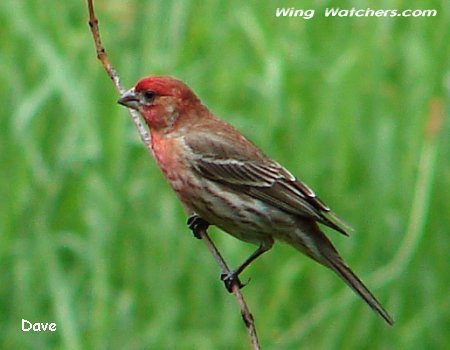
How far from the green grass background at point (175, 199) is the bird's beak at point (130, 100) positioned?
2.24 feet

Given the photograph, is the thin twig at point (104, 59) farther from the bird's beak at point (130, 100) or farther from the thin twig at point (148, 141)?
the bird's beak at point (130, 100)

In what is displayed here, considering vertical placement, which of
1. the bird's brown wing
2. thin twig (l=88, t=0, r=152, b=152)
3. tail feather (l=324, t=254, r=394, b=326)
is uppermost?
thin twig (l=88, t=0, r=152, b=152)

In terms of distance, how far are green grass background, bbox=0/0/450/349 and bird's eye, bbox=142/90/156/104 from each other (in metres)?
0.66

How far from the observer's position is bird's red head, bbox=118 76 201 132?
6.39 metres

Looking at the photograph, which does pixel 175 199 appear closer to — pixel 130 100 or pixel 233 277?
pixel 130 100

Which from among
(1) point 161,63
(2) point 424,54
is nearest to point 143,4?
(1) point 161,63

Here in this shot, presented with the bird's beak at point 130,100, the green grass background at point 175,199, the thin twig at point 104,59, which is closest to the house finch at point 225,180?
the bird's beak at point 130,100

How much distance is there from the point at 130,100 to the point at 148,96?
11cm

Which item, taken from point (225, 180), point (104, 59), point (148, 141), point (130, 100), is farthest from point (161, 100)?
point (104, 59)

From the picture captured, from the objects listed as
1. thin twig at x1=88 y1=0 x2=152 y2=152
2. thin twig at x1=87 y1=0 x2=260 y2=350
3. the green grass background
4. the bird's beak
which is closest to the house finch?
the bird's beak

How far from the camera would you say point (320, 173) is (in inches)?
292

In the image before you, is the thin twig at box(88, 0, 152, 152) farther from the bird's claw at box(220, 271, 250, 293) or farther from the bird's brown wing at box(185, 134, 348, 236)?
the bird's claw at box(220, 271, 250, 293)

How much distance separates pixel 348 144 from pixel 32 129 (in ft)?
4.66

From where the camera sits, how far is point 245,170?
21.2ft
